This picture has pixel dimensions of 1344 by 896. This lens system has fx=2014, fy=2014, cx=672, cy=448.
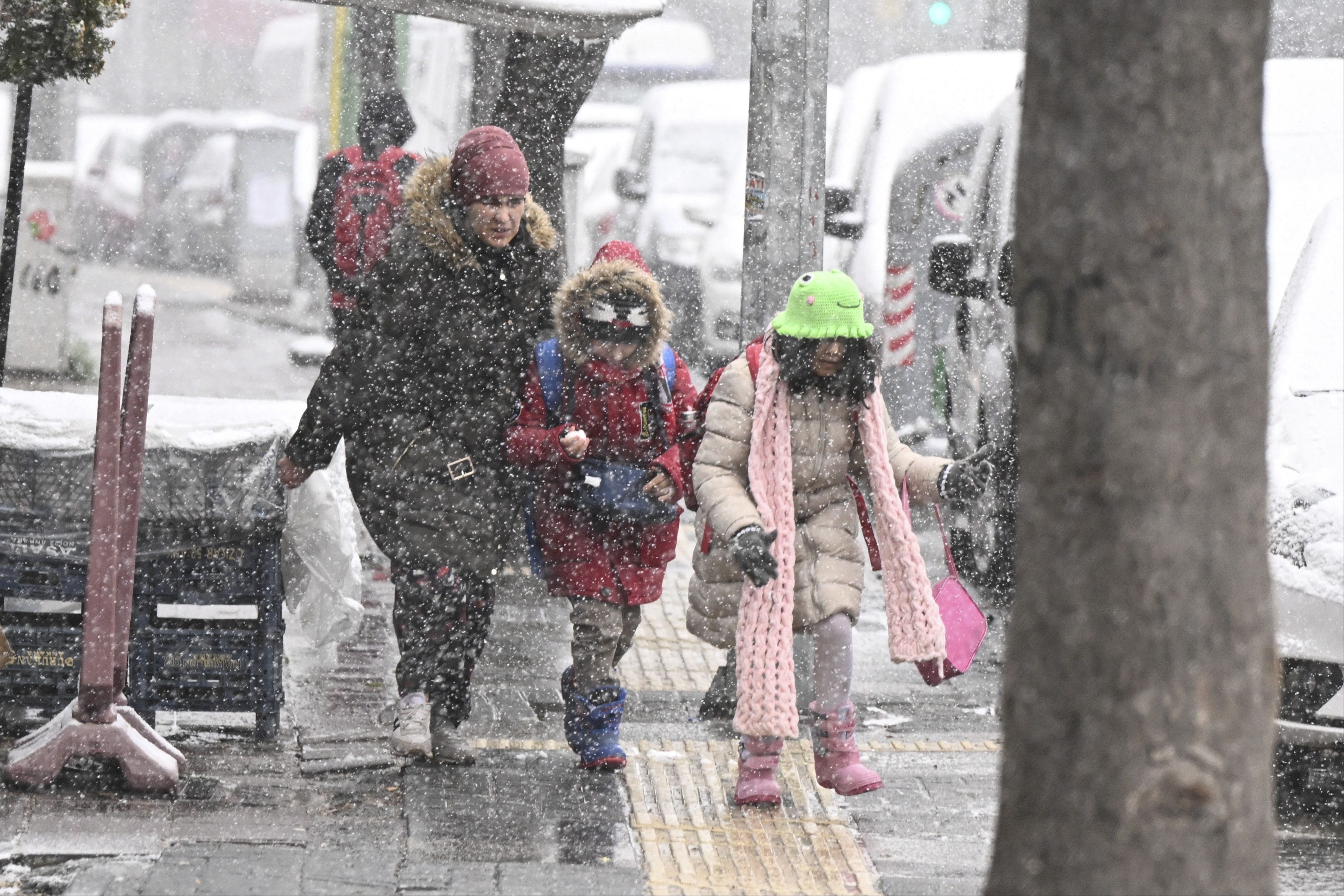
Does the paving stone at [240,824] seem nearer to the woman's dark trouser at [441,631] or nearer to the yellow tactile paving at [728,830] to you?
the woman's dark trouser at [441,631]

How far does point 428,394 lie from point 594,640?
87 cm

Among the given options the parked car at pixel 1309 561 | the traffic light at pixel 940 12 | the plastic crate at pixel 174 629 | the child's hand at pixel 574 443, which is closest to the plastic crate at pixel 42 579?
the plastic crate at pixel 174 629

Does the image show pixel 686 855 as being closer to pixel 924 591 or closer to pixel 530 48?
pixel 924 591

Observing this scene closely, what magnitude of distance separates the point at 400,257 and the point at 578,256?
1279 centimetres

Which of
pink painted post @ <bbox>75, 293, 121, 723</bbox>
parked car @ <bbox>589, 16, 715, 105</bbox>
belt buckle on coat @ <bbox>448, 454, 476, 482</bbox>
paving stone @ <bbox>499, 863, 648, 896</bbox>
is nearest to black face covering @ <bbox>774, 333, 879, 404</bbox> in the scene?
belt buckle on coat @ <bbox>448, 454, 476, 482</bbox>

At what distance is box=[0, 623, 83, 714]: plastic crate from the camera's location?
19.4ft

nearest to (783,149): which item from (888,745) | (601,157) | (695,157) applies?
(888,745)

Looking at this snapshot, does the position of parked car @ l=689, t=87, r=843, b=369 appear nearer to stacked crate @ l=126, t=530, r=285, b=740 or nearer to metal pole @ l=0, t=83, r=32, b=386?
metal pole @ l=0, t=83, r=32, b=386

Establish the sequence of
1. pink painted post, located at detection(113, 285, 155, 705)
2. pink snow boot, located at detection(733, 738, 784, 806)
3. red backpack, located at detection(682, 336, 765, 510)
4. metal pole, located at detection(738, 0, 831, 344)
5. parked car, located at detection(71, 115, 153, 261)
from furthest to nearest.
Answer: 1. parked car, located at detection(71, 115, 153, 261)
2. metal pole, located at detection(738, 0, 831, 344)
3. red backpack, located at detection(682, 336, 765, 510)
4. pink snow boot, located at detection(733, 738, 784, 806)
5. pink painted post, located at detection(113, 285, 155, 705)

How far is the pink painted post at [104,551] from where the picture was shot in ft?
18.0

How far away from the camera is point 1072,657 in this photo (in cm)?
296

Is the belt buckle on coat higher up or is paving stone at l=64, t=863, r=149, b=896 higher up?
the belt buckle on coat

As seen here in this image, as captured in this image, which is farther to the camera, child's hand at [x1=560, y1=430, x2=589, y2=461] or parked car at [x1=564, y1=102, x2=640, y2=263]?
parked car at [x1=564, y1=102, x2=640, y2=263]

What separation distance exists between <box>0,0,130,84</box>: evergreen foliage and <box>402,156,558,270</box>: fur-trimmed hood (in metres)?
1.17
